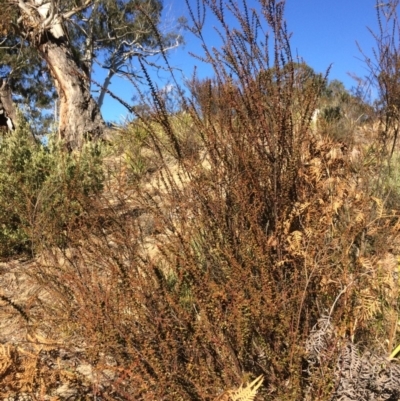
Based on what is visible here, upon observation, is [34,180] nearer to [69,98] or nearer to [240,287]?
[240,287]

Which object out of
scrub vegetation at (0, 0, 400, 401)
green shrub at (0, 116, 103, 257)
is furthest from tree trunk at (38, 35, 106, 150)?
scrub vegetation at (0, 0, 400, 401)

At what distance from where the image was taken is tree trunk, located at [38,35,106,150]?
8445 millimetres

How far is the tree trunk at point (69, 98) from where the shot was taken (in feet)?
27.7

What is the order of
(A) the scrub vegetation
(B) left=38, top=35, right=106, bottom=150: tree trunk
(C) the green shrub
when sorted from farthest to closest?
(B) left=38, top=35, right=106, bottom=150: tree trunk < (C) the green shrub < (A) the scrub vegetation

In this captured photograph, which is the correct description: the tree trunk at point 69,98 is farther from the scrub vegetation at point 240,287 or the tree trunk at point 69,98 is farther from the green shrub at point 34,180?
the scrub vegetation at point 240,287

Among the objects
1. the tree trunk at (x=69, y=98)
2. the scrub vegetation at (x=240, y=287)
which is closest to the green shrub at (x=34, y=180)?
the scrub vegetation at (x=240, y=287)

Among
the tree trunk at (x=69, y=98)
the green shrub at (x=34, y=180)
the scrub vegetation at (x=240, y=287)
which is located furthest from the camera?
the tree trunk at (x=69, y=98)

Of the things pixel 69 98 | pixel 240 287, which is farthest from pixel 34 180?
pixel 69 98

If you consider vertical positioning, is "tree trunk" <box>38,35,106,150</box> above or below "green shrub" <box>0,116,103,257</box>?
above

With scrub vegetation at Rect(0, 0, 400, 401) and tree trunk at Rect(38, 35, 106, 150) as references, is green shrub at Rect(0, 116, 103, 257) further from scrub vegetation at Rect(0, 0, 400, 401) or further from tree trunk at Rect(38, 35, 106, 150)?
tree trunk at Rect(38, 35, 106, 150)

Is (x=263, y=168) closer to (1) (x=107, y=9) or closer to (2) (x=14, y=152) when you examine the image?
(2) (x=14, y=152)

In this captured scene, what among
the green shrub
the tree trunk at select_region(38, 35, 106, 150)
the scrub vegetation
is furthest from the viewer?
the tree trunk at select_region(38, 35, 106, 150)

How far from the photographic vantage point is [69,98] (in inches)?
338

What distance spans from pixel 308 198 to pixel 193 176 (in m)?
0.59
